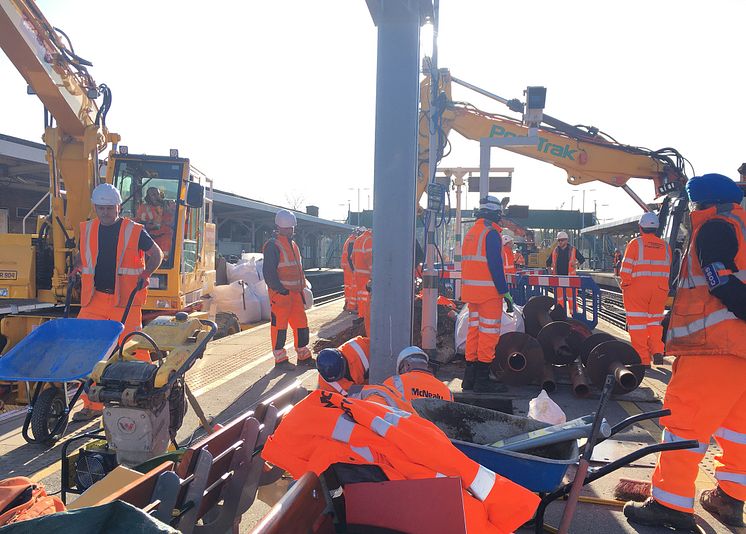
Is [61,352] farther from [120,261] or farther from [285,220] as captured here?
[285,220]

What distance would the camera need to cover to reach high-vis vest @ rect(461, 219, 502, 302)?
5656mm

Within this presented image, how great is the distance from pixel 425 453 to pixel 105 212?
4.37 metres

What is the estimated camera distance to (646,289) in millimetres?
6543

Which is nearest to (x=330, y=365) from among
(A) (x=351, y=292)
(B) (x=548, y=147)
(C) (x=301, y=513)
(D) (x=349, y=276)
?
(C) (x=301, y=513)

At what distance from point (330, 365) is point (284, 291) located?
3.07 meters

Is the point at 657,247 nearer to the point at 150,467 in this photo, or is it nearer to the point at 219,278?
the point at 150,467

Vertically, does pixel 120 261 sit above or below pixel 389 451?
above

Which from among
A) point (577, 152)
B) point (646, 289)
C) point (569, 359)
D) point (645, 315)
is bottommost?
point (569, 359)

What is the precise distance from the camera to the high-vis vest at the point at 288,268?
706 cm

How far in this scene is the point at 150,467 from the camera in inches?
103

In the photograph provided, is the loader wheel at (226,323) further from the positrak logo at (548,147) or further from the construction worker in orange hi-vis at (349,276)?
the positrak logo at (548,147)

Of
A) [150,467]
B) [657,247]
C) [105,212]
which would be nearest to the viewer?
[150,467]

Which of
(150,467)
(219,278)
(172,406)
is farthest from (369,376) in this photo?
(219,278)

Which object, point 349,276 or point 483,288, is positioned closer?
point 483,288
